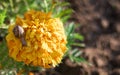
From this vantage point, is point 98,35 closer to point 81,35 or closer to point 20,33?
point 81,35

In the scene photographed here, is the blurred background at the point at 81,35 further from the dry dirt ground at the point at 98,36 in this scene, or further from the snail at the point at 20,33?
the snail at the point at 20,33

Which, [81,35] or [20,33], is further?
[81,35]

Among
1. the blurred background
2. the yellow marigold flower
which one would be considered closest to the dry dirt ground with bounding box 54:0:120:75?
the blurred background

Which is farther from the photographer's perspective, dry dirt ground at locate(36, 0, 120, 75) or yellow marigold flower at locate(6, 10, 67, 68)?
dry dirt ground at locate(36, 0, 120, 75)

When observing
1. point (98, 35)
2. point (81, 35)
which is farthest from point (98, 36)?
point (81, 35)

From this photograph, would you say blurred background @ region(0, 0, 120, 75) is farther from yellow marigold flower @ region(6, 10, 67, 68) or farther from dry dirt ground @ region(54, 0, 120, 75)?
yellow marigold flower @ region(6, 10, 67, 68)

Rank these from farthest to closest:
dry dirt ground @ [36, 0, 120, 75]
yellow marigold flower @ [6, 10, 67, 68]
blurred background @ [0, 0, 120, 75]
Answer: dry dirt ground @ [36, 0, 120, 75]
blurred background @ [0, 0, 120, 75]
yellow marigold flower @ [6, 10, 67, 68]

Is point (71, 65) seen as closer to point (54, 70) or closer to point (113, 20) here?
point (54, 70)
